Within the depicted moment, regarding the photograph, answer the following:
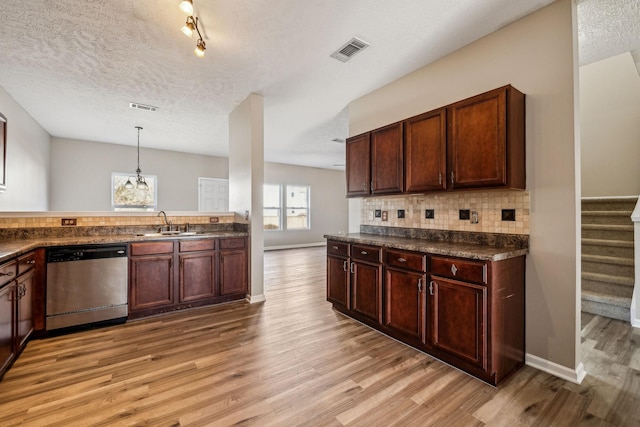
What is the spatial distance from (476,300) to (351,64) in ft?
8.32

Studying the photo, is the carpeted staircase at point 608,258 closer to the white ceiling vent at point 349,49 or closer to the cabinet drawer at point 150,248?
the white ceiling vent at point 349,49

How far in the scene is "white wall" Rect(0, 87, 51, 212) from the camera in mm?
3703

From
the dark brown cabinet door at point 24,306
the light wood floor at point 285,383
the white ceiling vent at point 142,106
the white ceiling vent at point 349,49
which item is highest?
the white ceiling vent at point 142,106

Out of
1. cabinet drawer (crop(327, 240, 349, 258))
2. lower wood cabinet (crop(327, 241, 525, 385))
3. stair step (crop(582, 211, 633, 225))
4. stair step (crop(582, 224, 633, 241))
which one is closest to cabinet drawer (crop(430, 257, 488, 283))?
lower wood cabinet (crop(327, 241, 525, 385))

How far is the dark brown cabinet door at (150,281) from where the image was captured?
3.10 meters

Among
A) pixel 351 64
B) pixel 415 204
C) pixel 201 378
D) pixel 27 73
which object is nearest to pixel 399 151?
pixel 415 204

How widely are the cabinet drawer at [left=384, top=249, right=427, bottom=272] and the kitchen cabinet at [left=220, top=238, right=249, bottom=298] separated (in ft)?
6.80

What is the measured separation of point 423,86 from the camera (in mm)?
3014

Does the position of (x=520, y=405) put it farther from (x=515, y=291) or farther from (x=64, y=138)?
(x=64, y=138)

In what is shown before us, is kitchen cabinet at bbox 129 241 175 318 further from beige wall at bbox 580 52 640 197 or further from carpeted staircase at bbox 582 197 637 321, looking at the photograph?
beige wall at bbox 580 52 640 197

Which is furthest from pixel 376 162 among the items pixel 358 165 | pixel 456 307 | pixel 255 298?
pixel 255 298

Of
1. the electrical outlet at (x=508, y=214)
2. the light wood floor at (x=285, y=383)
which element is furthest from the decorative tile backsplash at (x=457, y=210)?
the light wood floor at (x=285, y=383)

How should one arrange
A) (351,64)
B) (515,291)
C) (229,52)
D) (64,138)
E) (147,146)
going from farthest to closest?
(147,146), (64,138), (351,64), (229,52), (515,291)

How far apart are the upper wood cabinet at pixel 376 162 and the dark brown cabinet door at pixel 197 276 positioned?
1991 mm
